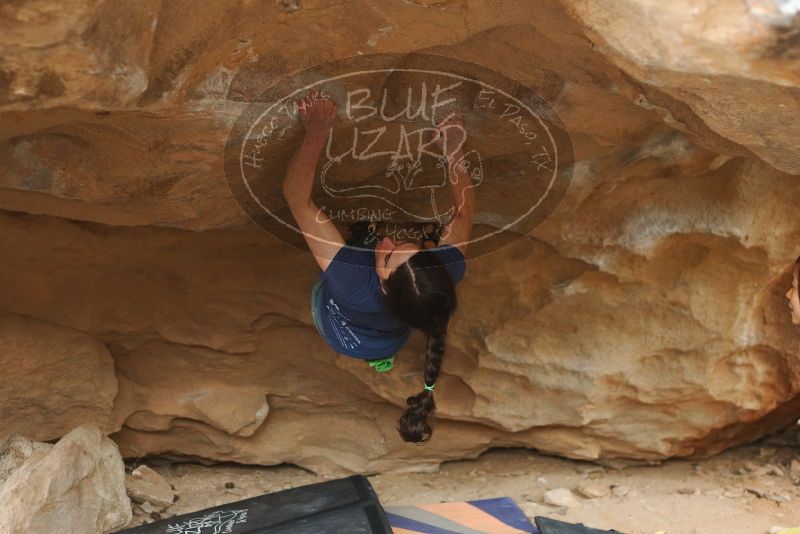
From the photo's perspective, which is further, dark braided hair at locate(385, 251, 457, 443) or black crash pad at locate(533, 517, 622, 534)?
black crash pad at locate(533, 517, 622, 534)

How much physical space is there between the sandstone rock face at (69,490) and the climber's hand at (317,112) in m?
0.97

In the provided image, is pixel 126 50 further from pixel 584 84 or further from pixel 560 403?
pixel 560 403

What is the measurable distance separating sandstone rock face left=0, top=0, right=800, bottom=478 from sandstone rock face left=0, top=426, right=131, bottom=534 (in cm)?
22

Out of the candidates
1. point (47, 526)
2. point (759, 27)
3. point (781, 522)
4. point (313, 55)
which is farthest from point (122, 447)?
point (759, 27)

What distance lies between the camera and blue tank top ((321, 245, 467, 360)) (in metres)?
1.73

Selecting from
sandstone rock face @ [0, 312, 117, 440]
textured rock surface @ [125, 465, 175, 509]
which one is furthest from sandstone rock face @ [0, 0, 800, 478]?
textured rock surface @ [125, 465, 175, 509]

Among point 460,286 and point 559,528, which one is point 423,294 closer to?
point 460,286

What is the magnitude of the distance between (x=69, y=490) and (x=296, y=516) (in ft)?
1.71

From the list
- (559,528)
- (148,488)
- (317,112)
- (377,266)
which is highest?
(317,112)

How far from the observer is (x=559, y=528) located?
1935 mm

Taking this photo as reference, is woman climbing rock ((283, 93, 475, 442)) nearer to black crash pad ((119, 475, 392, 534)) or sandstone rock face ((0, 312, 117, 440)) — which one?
black crash pad ((119, 475, 392, 534))

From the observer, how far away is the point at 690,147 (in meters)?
1.76

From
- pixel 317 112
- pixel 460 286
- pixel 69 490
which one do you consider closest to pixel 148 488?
pixel 69 490

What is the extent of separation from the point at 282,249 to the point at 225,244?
15 centimetres
